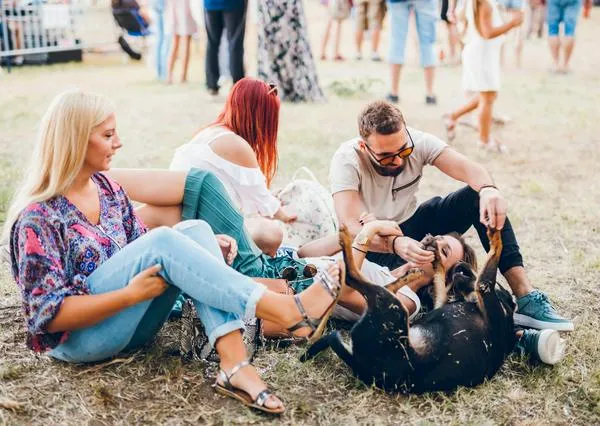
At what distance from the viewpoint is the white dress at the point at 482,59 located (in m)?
6.39

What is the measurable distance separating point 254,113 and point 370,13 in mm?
9894

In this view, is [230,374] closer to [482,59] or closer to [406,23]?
[482,59]

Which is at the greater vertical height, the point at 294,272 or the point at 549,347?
the point at 294,272

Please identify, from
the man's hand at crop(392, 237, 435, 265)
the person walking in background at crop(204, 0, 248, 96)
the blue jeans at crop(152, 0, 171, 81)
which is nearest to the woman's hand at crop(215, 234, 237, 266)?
the man's hand at crop(392, 237, 435, 265)

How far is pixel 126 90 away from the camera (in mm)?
10016

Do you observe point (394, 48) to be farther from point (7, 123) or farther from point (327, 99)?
point (7, 123)

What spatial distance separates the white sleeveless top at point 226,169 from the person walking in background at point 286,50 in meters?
5.20

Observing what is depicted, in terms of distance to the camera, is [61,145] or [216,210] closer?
[61,145]

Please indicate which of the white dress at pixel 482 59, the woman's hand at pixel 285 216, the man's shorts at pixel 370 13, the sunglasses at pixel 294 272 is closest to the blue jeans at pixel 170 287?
the sunglasses at pixel 294 272

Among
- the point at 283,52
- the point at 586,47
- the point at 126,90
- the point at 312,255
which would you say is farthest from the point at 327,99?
the point at 586,47

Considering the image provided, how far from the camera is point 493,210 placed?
3215mm

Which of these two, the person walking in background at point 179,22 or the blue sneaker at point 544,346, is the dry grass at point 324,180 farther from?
the person walking in background at point 179,22

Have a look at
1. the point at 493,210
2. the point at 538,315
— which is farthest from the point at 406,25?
the point at 538,315

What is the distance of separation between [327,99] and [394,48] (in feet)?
3.86
